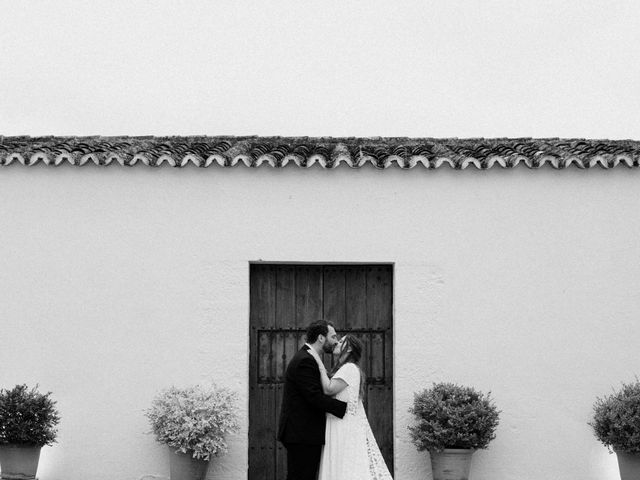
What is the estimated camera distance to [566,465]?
11.9 meters

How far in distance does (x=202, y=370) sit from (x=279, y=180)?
7.05 ft

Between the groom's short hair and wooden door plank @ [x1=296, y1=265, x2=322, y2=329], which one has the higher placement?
wooden door plank @ [x1=296, y1=265, x2=322, y2=329]

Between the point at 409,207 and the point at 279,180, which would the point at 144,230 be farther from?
the point at 409,207

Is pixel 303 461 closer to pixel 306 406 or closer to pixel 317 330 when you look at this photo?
pixel 306 406

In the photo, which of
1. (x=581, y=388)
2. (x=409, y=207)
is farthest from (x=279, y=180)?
(x=581, y=388)

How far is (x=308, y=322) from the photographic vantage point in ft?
40.1

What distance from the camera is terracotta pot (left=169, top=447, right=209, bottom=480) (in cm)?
1127

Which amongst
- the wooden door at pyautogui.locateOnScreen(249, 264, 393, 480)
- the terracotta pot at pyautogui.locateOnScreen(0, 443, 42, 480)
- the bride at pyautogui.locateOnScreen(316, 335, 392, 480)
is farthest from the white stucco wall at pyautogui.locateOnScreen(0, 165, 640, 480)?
the bride at pyautogui.locateOnScreen(316, 335, 392, 480)

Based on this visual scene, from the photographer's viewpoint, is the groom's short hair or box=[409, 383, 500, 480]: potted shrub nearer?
the groom's short hair

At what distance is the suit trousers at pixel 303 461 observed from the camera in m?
10.5

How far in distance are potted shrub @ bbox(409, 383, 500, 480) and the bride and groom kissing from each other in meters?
0.86

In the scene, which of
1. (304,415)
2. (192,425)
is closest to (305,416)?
(304,415)

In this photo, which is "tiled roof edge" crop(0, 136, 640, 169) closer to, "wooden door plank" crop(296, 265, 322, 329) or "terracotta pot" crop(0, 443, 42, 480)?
"wooden door plank" crop(296, 265, 322, 329)

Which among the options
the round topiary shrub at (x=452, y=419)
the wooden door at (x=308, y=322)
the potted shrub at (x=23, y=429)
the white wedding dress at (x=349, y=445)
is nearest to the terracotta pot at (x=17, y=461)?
the potted shrub at (x=23, y=429)
